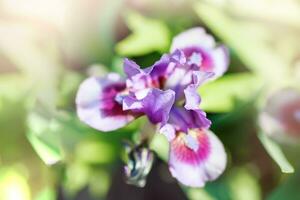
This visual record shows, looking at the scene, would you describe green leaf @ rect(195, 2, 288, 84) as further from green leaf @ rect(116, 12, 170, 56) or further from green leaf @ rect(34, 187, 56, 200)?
green leaf @ rect(34, 187, 56, 200)

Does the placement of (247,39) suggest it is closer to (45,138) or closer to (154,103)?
(154,103)

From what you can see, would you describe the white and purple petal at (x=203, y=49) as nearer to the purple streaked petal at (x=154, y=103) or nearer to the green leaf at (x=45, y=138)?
the purple streaked petal at (x=154, y=103)

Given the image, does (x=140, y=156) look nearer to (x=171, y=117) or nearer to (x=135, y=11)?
(x=171, y=117)

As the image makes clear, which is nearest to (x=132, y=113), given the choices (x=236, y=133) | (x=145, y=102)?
(x=145, y=102)

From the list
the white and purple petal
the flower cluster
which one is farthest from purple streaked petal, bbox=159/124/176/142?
the white and purple petal

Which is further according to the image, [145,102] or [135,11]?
[135,11]
